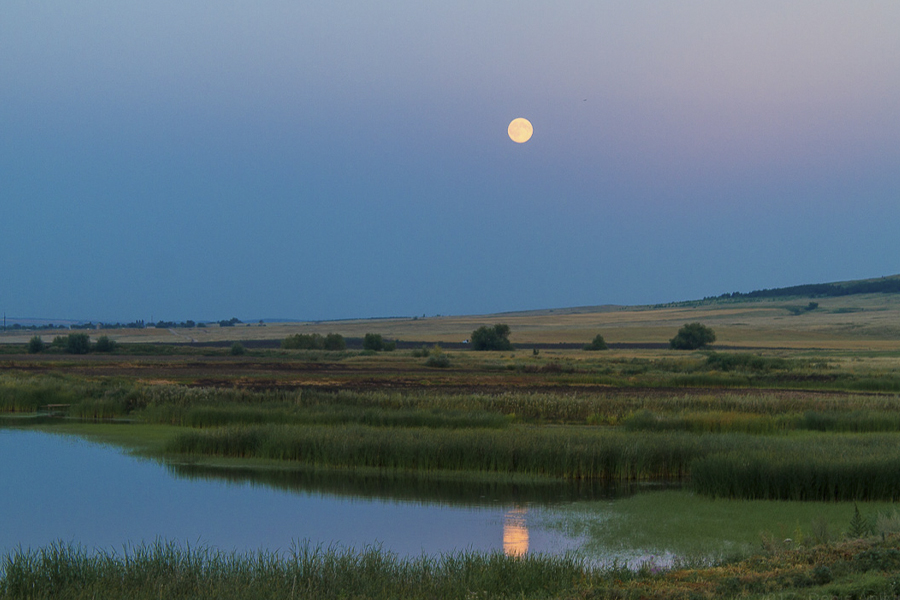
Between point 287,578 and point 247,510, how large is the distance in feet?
24.7

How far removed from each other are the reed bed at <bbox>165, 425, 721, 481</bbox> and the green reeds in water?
9.88 metres

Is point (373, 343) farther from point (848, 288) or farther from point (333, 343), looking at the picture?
point (848, 288)

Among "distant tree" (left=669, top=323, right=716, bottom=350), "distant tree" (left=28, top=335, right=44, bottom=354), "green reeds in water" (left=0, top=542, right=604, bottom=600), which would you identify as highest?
"distant tree" (left=28, top=335, right=44, bottom=354)

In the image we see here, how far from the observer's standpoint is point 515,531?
1475 cm

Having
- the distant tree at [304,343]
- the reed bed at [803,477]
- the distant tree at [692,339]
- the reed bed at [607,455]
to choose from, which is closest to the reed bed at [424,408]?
the reed bed at [607,455]

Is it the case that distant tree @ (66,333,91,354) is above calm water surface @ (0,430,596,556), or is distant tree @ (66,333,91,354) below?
above

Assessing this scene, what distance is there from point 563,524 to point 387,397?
17.7 metres

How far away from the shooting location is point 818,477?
16.8 metres

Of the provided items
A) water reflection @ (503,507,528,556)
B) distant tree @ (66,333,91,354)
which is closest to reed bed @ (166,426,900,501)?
water reflection @ (503,507,528,556)

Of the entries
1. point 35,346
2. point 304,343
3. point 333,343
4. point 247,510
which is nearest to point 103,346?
point 35,346

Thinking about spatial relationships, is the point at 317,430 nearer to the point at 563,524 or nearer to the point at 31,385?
the point at 563,524

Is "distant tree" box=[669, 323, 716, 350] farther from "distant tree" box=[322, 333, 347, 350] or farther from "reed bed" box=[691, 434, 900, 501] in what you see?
"reed bed" box=[691, 434, 900, 501]

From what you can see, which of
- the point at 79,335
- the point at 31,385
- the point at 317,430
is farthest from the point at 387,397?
the point at 79,335

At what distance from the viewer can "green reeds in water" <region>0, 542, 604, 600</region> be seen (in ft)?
28.3
